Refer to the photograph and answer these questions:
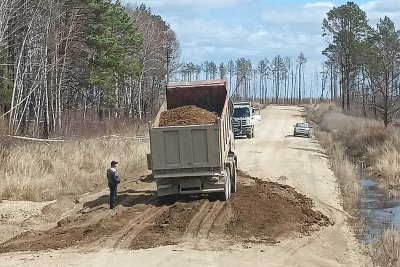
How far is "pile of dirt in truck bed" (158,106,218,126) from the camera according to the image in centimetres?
1902

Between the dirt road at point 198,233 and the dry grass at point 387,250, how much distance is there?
38cm

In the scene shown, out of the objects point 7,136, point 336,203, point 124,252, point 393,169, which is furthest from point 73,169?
point 393,169

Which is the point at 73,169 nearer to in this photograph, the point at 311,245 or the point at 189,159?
the point at 189,159

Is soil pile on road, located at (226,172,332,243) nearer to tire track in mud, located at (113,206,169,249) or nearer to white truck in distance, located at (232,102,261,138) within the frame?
tire track in mud, located at (113,206,169,249)

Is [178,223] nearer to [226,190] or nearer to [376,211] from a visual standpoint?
[226,190]

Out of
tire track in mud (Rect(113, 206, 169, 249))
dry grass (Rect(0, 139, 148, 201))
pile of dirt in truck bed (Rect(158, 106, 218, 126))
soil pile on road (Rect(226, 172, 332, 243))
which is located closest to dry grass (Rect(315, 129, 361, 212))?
soil pile on road (Rect(226, 172, 332, 243))

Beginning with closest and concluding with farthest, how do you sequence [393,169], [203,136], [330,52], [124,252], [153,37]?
[124,252] < [203,136] < [393,169] < [153,37] < [330,52]

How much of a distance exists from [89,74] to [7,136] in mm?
26498

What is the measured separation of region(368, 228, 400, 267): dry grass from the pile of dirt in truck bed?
6465 millimetres

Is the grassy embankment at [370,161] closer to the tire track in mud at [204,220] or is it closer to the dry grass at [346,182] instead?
the dry grass at [346,182]

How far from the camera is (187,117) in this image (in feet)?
63.3

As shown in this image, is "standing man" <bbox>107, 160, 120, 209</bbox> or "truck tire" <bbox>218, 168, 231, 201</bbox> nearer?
"standing man" <bbox>107, 160, 120, 209</bbox>

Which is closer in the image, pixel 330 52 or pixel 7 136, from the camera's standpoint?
pixel 7 136

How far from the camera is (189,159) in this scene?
18.3 metres
